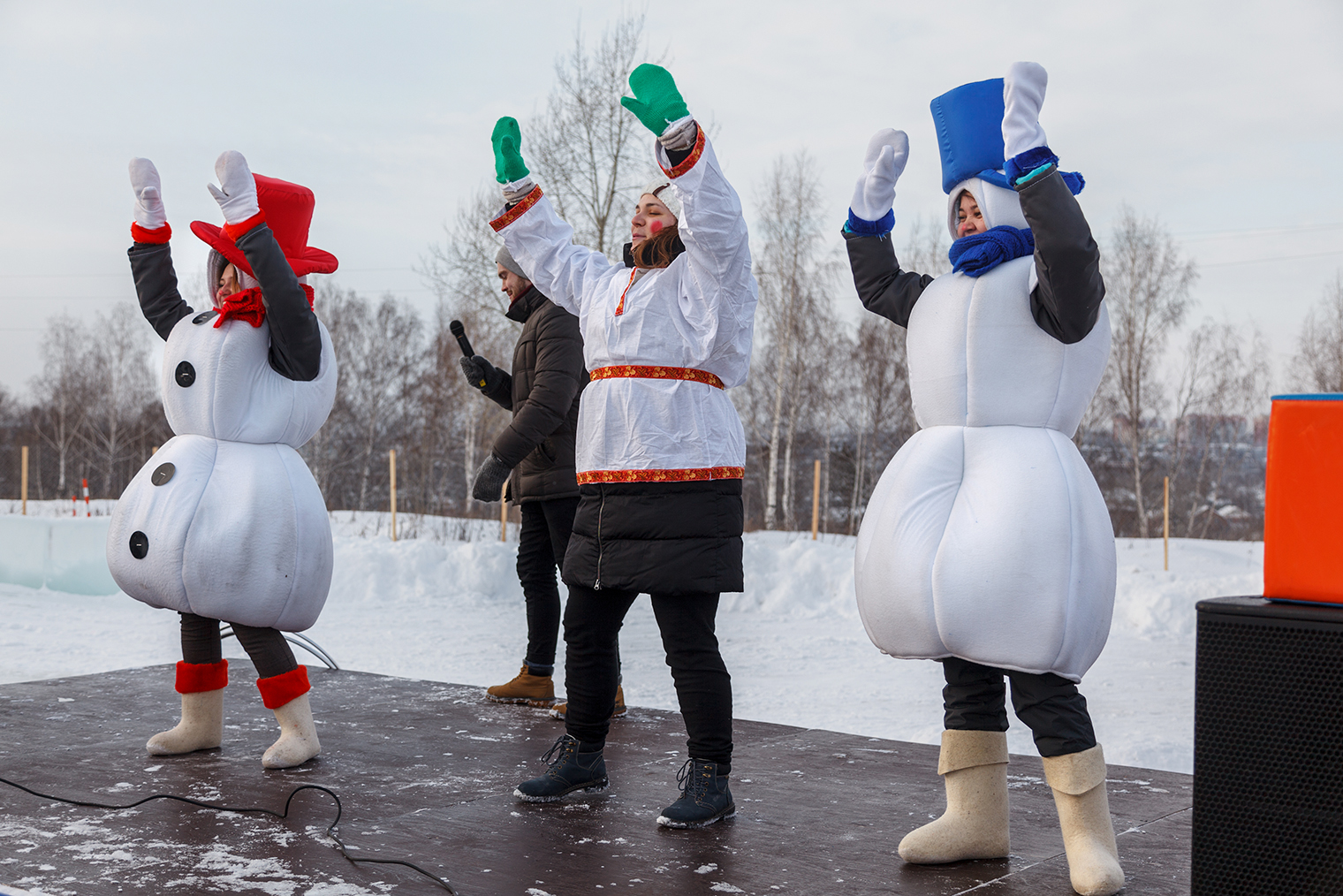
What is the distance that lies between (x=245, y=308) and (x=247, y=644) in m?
1.02

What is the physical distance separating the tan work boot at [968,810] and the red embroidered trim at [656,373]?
105 centimetres

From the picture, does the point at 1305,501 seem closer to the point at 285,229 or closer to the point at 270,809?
the point at 270,809

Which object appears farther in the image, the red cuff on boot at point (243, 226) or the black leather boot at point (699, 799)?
the red cuff on boot at point (243, 226)

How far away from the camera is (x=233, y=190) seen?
314cm

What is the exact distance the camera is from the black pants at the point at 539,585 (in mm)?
4344

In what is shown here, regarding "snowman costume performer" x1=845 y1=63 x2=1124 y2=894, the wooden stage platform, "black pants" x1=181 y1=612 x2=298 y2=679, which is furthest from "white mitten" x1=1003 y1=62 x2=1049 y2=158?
A: "black pants" x1=181 y1=612 x2=298 y2=679

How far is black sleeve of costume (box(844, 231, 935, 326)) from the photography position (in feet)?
8.71

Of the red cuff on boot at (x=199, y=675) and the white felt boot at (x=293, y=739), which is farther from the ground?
the red cuff on boot at (x=199, y=675)

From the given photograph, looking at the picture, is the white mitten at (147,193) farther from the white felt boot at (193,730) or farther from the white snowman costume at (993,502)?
the white snowman costume at (993,502)

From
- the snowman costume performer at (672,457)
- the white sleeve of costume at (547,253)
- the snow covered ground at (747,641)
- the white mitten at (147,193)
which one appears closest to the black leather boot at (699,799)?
the snowman costume performer at (672,457)

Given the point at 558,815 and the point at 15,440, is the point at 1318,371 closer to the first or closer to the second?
the point at 558,815

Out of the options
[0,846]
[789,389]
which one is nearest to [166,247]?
[0,846]

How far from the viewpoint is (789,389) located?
833 inches

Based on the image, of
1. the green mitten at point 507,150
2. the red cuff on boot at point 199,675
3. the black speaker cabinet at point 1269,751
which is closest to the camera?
the black speaker cabinet at point 1269,751
